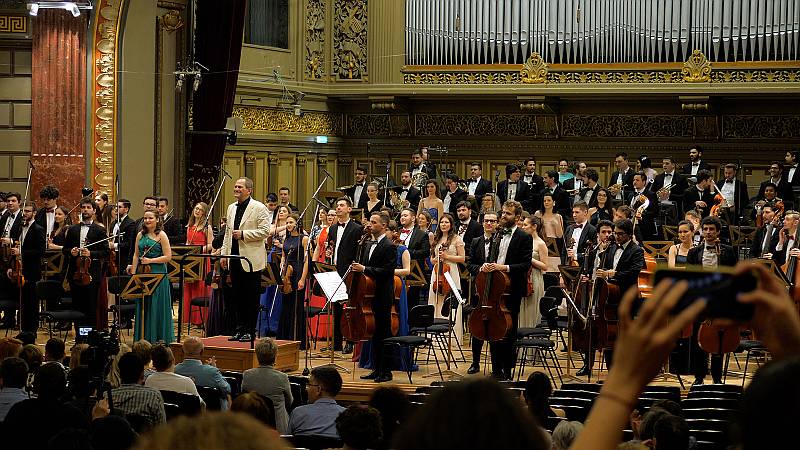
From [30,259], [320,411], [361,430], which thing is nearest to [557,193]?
[30,259]

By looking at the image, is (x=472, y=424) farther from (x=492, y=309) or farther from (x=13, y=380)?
(x=492, y=309)

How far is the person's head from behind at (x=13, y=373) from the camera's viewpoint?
5551 millimetres

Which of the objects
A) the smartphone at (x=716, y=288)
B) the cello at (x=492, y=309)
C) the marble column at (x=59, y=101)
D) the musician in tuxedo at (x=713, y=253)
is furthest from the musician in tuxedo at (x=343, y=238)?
the smartphone at (x=716, y=288)

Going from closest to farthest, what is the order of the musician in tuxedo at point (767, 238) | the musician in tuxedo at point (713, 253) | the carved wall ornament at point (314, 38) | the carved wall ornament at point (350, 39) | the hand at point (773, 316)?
the hand at point (773, 316)
the musician in tuxedo at point (713, 253)
the musician in tuxedo at point (767, 238)
the carved wall ornament at point (314, 38)
the carved wall ornament at point (350, 39)

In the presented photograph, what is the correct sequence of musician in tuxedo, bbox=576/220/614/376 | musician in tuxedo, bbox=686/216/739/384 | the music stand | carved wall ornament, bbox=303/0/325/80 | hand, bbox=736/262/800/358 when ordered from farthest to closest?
carved wall ornament, bbox=303/0/325/80, the music stand, musician in tuxedo, bbox=576/220/614/376, musician in tuxedo, bbox=686/216/739/384, hand, bbox=736/262/800/358

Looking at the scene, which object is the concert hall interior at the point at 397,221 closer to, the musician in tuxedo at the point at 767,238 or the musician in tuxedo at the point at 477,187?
the musician in tuxedo at the point at 767,238

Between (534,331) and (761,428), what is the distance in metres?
8.49

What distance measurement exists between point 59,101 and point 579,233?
20.5 ft

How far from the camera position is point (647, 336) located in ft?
4.74

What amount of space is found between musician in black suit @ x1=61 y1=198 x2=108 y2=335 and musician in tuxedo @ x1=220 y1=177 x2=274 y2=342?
6.14 feet

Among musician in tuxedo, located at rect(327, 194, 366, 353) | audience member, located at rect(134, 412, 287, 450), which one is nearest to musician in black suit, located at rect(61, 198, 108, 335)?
musician in tuxedo, located at rect(327, 194, 366, 353)

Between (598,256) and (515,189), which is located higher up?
(515,189)

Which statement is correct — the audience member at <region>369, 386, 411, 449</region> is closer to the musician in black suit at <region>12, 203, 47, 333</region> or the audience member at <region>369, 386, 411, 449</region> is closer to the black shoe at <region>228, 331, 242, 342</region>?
the black shoe at <region>228, 331, 242, 342</region>

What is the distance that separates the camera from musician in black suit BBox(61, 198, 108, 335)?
36.6ft
